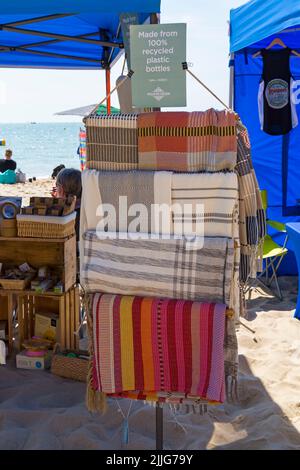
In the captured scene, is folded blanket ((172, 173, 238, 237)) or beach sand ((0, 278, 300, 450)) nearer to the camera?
folded blanket ((172, 173, 238, 237))

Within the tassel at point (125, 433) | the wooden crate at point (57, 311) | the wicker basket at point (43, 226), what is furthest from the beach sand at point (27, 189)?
the tassel at point (125, 433)

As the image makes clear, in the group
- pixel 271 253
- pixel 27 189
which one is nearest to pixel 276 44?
pixel 271 253

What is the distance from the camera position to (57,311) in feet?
13.3

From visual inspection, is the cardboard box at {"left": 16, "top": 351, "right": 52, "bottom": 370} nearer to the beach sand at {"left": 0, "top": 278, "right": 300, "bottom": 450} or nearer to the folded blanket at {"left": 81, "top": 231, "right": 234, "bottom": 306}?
the beach sand at {"left": 0, "top": 278, "right": 300, "bottom": 450}

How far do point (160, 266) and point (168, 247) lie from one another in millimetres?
83

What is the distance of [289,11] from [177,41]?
7.81 ft

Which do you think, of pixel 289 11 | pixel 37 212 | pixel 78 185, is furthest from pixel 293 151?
pixel 37 212

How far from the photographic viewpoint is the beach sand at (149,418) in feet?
8.87

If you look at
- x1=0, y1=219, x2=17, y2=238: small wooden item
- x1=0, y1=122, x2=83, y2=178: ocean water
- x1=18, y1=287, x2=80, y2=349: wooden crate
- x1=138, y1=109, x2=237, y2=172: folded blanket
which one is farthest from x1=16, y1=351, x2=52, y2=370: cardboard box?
x1=0, y1=122, x2=83, y2=178: ocean water

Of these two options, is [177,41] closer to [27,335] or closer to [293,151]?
[27,335]

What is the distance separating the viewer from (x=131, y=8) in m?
2.77

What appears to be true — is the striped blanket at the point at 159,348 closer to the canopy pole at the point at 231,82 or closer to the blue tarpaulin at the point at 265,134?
the blue tarpaulin at the point at 265,134

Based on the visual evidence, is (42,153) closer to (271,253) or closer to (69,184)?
(271,253)

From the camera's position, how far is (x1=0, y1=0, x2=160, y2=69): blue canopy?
2793 mm
